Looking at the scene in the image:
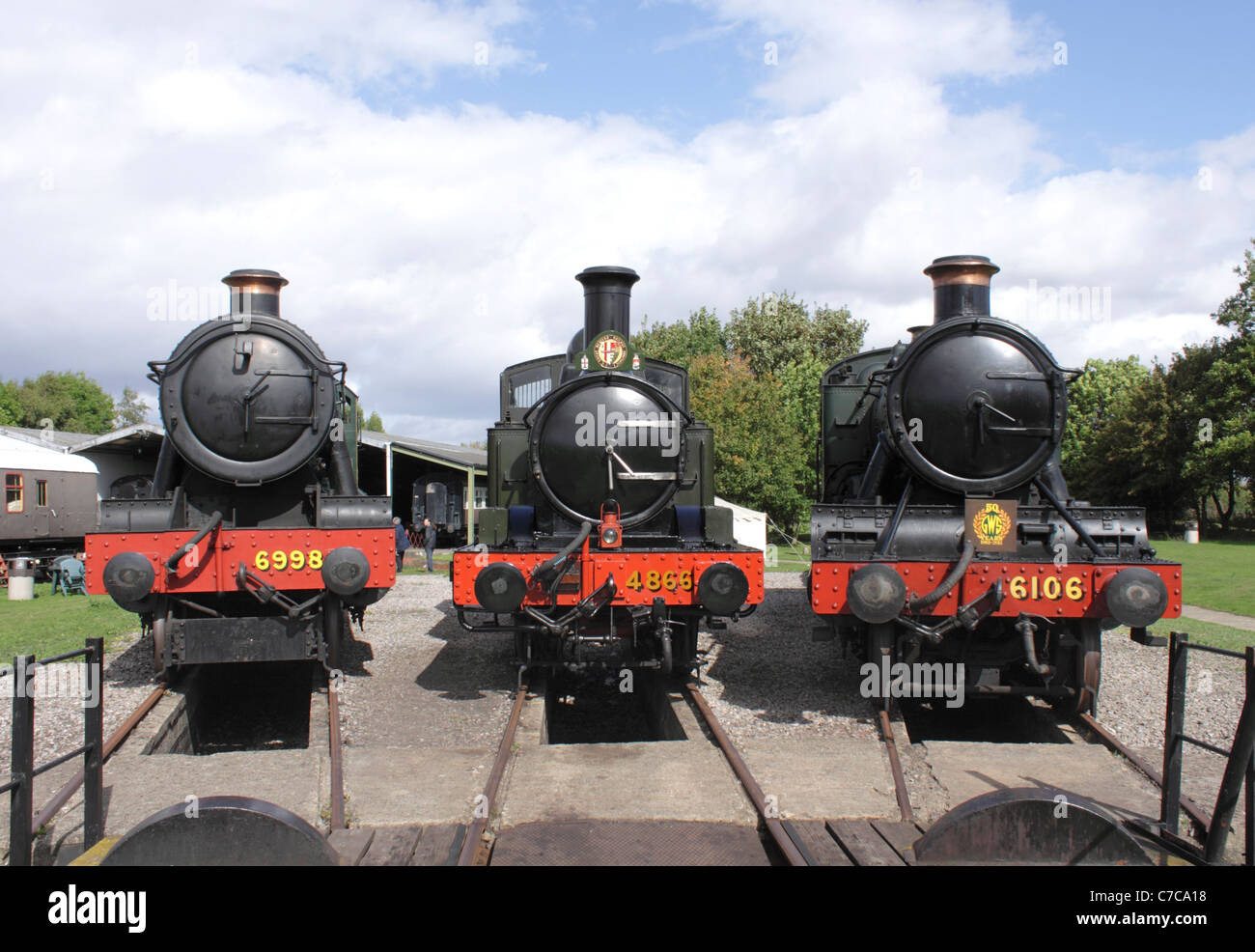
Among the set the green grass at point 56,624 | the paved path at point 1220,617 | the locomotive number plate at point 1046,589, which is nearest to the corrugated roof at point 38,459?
the green grass at point 56,624

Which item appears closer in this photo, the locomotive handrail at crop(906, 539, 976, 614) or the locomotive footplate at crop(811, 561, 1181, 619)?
the locomotive handrail at crop(906, 539, 976, 614)

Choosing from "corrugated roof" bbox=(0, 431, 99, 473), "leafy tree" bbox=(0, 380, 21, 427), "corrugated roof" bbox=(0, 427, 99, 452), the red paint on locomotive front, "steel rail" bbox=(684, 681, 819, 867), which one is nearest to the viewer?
"steel rail" bbox=(684, 681, 819, 867)

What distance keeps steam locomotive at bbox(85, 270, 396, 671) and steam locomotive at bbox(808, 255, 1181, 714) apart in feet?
11.4

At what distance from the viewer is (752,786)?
459cm

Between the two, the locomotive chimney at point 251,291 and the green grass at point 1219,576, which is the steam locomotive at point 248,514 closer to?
the locomotive chimney at point 251,291

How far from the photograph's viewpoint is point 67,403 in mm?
55250

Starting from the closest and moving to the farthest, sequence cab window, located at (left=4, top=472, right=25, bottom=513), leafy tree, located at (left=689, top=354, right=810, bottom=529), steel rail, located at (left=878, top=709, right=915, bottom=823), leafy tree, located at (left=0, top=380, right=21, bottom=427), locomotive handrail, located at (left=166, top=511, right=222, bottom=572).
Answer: steel rail, located at (left=878, top=709, right=915, bottom=823)
locomotive handrail, located at (left=166, top=511, right=222, bottom=572)
cab window, located at (left=4, top=472, right=25, bottom=513)
leafy tree, located at (left=689, top=354, right=810, bottom=529)
leafy tree, located at (left=0, top=380, right=21, bottom=427)

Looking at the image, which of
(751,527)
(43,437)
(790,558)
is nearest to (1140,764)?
(751,527)

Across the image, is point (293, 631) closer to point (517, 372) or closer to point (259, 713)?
point (259, 713)

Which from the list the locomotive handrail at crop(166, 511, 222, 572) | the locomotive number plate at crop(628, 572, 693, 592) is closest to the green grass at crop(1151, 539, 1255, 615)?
the locomotive number plate at crop(628, 572, 693, 592)

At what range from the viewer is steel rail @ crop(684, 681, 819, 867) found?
3742mm

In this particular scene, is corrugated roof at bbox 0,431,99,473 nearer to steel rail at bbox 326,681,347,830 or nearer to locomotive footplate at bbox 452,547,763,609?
steel rail at bbox 326,681,347,830

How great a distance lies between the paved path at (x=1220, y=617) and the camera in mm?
12082
